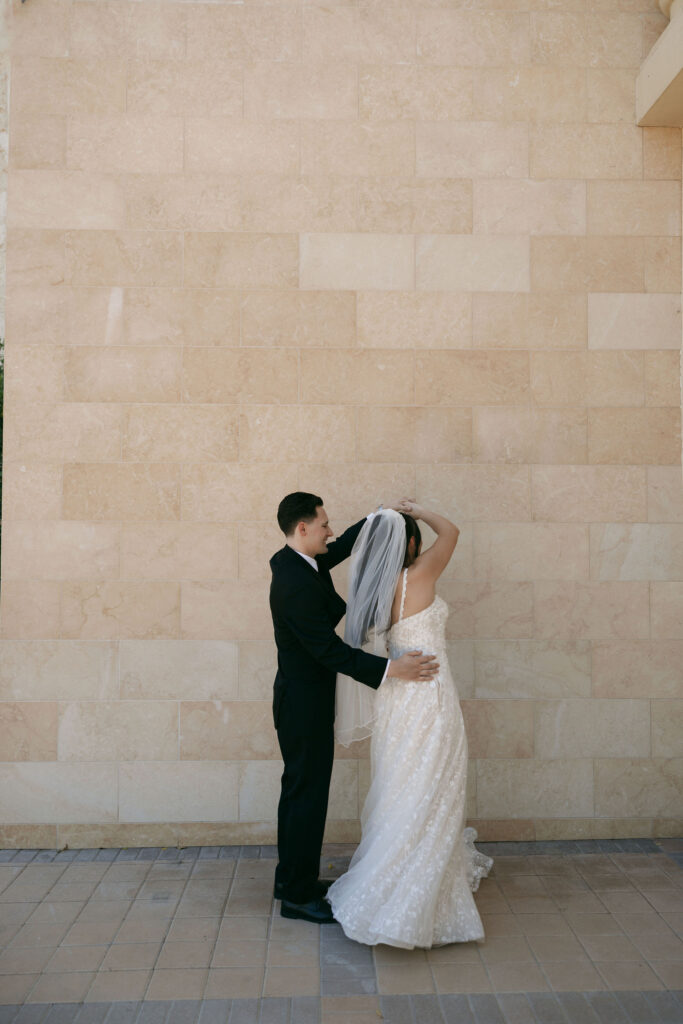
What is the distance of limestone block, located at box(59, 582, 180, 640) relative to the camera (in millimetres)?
4766

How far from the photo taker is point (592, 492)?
191 inches

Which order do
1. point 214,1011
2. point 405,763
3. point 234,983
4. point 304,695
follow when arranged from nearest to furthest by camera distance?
point 214,1011 < point 234,983 < point 405,763 < point 304,695

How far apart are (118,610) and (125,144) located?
2.85 m

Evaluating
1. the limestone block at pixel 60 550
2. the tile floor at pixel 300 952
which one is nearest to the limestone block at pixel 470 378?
the limestone block at pixel 60 550

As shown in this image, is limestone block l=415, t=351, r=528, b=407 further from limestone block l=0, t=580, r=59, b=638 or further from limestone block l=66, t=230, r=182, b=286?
limestone block l=0, t=580, r=59, b=638

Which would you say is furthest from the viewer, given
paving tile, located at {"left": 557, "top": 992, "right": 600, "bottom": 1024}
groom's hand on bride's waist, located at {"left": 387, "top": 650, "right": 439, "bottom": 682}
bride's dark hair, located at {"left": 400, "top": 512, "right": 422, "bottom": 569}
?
bride's dark hair, located at {"left": 400, "top": 512, "right": 422, "bottom": 569}

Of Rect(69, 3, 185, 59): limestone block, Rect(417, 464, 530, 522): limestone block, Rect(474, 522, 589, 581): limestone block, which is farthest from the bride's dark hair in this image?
Rect(69, 3, 185, 59): limestone block

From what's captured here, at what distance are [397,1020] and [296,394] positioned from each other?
3244 mm

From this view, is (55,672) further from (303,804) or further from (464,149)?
(464,149)

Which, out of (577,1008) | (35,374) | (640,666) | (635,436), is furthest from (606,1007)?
(35,374)

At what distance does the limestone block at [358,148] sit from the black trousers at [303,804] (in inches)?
129

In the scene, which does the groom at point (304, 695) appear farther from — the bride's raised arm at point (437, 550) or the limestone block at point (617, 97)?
the limestone block at point (617, 97)

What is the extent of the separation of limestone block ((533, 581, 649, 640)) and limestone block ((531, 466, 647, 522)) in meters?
0.43

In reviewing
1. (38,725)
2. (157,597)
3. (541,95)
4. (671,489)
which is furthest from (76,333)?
(671,489)
